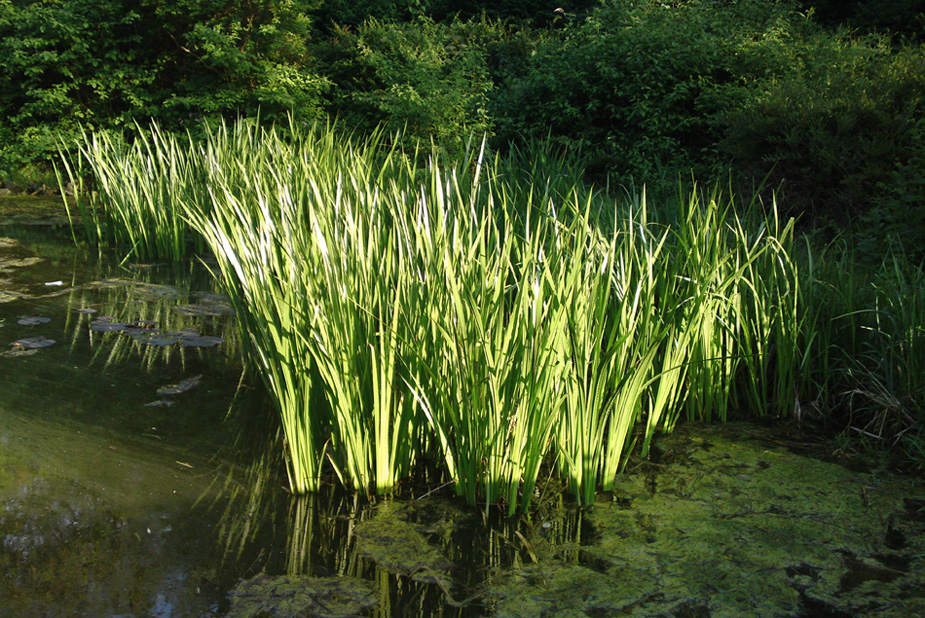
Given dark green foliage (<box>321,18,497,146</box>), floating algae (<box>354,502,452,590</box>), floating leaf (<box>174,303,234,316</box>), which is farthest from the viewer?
dark green foliage (<box>321,18,497,146</box>)

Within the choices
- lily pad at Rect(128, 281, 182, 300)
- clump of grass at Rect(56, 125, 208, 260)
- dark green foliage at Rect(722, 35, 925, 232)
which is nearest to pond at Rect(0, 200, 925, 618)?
lily pad at Rect(128, 281, 182, 300)

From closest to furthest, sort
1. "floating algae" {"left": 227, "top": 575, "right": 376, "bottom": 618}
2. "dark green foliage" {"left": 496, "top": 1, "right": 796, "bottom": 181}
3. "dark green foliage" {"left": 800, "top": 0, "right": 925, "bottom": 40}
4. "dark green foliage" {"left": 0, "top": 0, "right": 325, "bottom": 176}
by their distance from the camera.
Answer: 1. "floating algae" {"left": 227, "top": 575, "right": 376, "bottom": 618}
2. "dark green foliage" {"left": 496, "top": 1, "right": 796, "bottom": 181}
3. "dark green foliage" {"left": 0, "top": 0, "right": 325, "bottom": 176}
4. "dark green foliage" {"left": 800, "top": 0, "right": 925, "bottom": 40}

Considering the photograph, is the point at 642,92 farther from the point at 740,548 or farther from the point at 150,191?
the point at 740,548

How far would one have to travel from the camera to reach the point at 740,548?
201 centimetres

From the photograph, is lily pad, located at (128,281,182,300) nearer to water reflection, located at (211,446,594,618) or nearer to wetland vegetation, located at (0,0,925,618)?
wetland vegetation, located at (0,0,925,618)

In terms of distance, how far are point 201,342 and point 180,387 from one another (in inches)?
23.2

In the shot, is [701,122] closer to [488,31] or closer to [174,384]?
[174,384]

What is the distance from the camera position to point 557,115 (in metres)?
6.98

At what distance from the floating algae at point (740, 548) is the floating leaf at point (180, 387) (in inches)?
69.0

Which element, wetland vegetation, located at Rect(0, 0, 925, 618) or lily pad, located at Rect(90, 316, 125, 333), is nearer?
wetland vegetation, located at Rect(0, 0, 925, 618)

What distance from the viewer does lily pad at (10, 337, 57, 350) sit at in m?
3.41

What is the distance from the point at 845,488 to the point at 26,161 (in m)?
9.68

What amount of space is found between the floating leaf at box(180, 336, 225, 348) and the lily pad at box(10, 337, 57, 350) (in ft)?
2.05

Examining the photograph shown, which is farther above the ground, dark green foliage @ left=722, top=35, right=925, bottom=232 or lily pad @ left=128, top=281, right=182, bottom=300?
dark green foliage @ left=722, top=35, right=925, bottom=232
